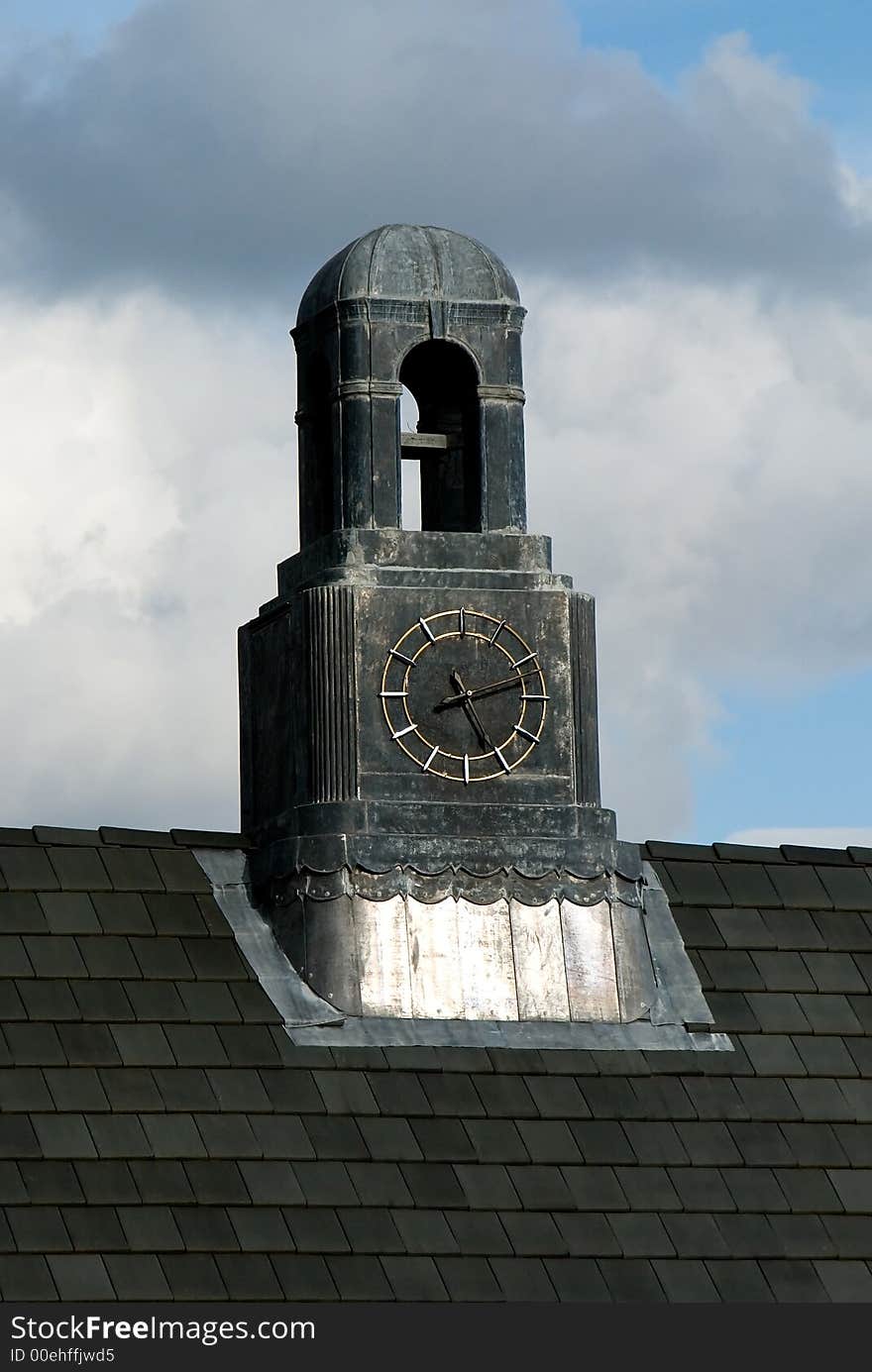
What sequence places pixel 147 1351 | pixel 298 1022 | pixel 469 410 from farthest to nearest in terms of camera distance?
pixel 469 410 < pixel 298 1022 < pixel 147 1351

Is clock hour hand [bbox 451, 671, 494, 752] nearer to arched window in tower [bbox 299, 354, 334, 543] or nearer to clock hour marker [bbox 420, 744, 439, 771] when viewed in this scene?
clock hour marker [bbox 420, 744, 439, 771]

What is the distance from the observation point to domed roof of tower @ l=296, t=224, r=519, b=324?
26.3 meters

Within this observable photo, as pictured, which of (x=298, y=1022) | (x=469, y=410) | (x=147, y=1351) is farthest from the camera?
(x=469, y=410)

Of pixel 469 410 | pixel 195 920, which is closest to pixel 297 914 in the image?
pixel 195 920

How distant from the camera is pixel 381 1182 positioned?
23.9 metres

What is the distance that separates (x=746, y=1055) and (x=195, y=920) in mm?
4062

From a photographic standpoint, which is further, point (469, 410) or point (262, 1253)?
point (469, 410)

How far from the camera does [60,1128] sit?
23.6m

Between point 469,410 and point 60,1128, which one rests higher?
point 469,410

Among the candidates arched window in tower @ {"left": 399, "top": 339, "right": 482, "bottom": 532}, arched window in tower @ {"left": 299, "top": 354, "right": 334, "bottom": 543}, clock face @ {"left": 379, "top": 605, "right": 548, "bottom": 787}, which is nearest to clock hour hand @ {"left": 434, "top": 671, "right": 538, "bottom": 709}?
clock face @ {"left": 379, "top": 605, "right": 548, "bottom": 787}

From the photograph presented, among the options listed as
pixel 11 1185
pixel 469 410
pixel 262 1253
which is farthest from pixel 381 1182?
pixel 469 410

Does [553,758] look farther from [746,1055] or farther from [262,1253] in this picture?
[262,1253]

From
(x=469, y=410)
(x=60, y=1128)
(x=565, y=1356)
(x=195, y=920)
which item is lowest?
(x=565, y=1356)

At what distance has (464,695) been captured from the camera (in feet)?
83.8
